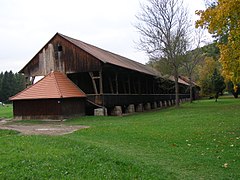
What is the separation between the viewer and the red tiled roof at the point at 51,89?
25344 millimetres

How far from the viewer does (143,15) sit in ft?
123

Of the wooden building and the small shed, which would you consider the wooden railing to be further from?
the small shed

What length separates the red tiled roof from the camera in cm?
2534

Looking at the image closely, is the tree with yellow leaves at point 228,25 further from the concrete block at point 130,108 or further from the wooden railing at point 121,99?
the concrete block at point 130,108

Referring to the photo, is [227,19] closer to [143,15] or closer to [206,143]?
[206,143]

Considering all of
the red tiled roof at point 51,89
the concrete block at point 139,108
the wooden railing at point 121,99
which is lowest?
the concrete block at point 139,108

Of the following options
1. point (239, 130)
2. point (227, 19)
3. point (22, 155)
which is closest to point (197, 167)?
point (22, 155)

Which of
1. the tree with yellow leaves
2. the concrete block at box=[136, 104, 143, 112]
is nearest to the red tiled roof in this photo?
the concrete block at box=[136, 104, 143, 112]

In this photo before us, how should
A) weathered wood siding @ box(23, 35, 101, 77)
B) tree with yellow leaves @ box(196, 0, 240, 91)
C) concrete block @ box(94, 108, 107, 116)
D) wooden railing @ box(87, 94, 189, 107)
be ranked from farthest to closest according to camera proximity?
weathered wood siding @ box(23, 35, 101, 77) < wooden railing @ box(87, 94, 189, 107) < concrete block @ box(94, 108, 107, 116) < tree with yellow leaves @ box(196, 0, 240, 91)

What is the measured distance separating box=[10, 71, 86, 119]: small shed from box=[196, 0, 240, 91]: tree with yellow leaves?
50.2 ft

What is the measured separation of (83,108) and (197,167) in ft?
69.9

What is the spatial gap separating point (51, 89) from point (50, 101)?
48.5 inches

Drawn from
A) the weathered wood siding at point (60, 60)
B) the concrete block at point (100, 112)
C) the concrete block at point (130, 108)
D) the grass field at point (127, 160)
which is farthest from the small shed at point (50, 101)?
the grass field at point (127, 160)

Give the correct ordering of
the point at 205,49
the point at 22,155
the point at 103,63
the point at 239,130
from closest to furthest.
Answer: the point at 22,155, the point at 239,130, the point at 103,63, the point at 205,49
